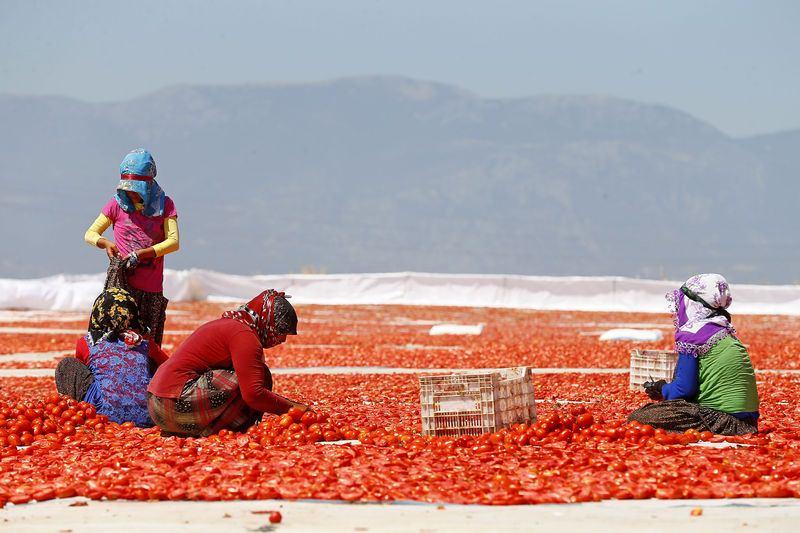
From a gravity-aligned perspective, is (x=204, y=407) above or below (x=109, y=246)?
below

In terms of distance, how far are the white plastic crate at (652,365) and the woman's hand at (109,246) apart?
4948 mm

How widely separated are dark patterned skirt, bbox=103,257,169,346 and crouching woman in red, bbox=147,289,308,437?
184 cm

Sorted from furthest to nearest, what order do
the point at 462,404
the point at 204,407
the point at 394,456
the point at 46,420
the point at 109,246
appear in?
1. the point at 109,246
2. the point at 46,420
3. the point at 204,407
4. the point at 462,404
5. the point at 394,456

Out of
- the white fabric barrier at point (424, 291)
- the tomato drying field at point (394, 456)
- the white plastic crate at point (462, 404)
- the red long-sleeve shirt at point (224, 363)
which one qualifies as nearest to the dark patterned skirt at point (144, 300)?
the tomato drying field at point (394, 456)

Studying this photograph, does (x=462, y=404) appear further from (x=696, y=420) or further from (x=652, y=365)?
(x=652, y=365)

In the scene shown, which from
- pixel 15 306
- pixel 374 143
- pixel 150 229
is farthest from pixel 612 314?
pixel 374 143

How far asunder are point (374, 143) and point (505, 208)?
24.0m

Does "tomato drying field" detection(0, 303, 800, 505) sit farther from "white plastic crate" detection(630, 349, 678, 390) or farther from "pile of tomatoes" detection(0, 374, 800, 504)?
"white plastic crate" detection(630, 349, 678, 390)

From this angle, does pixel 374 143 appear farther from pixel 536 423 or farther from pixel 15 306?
pixel 536 423

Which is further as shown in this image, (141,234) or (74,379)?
(141,234)

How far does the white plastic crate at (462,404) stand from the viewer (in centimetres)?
761

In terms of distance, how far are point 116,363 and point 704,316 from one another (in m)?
4.29

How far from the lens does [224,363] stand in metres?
7.91

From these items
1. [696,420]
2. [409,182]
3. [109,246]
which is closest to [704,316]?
[696,420]
